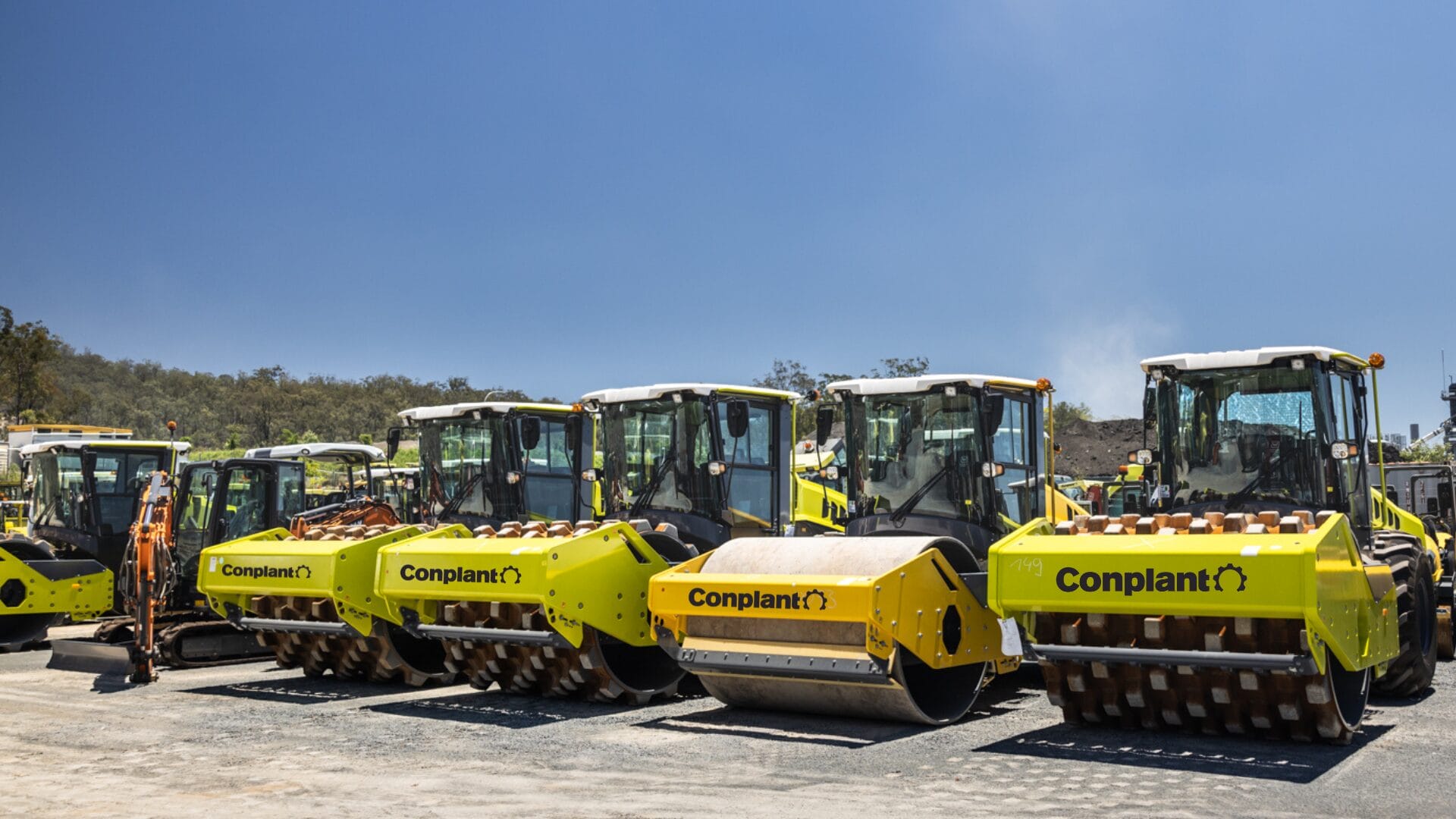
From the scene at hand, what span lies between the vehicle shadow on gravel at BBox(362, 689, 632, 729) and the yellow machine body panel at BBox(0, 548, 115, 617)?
764 centimetres

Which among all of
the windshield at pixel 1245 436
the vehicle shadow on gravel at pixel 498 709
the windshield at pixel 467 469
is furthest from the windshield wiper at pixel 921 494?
the windshield at pixel 467 469

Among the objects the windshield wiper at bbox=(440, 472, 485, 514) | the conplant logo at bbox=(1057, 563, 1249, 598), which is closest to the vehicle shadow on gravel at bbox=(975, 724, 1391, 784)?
the conplant logo at bbox=(1057, 563, 1249, 598)

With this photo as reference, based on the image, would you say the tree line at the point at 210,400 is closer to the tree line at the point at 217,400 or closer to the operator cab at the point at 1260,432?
the tree line at the point at 217,400

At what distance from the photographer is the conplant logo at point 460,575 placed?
10141mm

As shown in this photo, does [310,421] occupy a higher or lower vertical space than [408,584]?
higher

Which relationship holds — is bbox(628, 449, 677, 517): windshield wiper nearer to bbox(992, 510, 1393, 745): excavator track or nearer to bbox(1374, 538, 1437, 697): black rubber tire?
bbox(992, 510, 1393, 745): excavator track

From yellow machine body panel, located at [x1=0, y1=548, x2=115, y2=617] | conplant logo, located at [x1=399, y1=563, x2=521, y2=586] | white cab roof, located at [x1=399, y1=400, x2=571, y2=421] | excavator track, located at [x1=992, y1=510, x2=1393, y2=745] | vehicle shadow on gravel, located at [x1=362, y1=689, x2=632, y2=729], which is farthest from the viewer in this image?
yellow machine body panel, located at [x1=0, y1=548, x2=115, y2=617]

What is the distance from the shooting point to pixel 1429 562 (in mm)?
10484

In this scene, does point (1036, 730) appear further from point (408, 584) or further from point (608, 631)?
point (408, 584)

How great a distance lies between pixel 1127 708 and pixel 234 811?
17.0ft

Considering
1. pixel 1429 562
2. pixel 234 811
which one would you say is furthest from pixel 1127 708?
pixel 234 811

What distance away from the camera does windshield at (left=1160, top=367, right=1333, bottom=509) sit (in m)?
9.67

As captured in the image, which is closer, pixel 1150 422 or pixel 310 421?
pixel 1150 422

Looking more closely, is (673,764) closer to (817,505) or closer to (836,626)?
(836,626)
